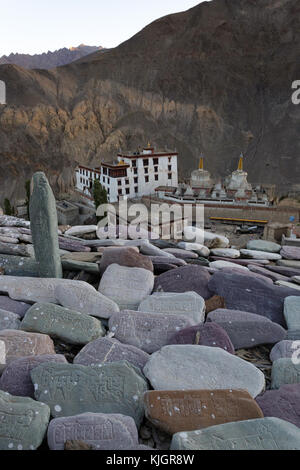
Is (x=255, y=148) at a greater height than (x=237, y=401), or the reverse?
(x=255, y=148)

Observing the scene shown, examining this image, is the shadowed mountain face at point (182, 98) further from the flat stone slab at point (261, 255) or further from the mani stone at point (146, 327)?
the mani stone at point (146, 327)

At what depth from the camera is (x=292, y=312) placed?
12.9 ft

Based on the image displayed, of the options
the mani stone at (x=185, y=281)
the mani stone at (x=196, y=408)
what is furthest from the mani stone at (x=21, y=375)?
the mani stone at (x=185, y=281)

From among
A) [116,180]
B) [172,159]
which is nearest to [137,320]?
[116,180]

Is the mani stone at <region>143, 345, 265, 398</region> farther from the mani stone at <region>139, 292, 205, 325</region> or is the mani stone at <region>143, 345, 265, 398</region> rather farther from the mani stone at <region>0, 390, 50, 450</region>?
the mani stone at <region>0, 390, 50, 450</region>

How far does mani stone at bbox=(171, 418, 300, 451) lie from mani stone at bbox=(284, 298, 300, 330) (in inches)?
63.1

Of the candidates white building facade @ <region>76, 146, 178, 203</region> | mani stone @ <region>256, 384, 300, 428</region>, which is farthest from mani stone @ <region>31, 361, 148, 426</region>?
white building facade @ <region>76, 146, 178, 203</region>

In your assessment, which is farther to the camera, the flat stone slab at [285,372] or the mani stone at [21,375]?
the flat stone slab at [285,372]

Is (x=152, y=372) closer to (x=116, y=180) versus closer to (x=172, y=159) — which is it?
(x=116, y=180)

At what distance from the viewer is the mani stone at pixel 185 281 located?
14.8ft

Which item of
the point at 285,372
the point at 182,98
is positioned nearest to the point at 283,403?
the point at 285,372

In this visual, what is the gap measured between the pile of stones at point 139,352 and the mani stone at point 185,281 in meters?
0.02

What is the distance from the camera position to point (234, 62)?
55.2 m

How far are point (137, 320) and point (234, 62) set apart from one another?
200ft
